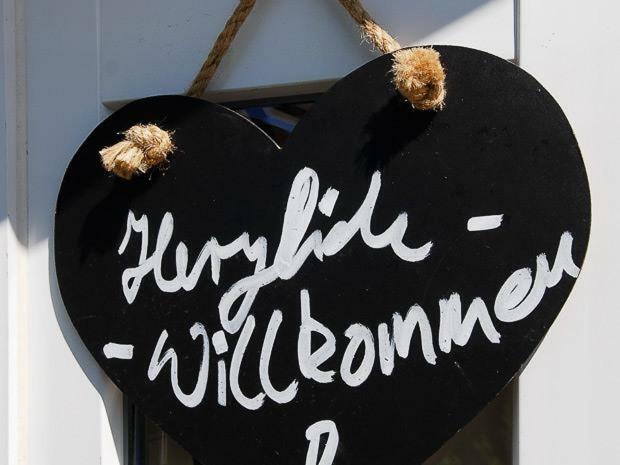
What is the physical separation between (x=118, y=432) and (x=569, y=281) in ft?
4.81

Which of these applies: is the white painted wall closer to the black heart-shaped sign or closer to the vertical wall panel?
the vertical wall panel

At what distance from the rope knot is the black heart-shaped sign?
0.06 meters

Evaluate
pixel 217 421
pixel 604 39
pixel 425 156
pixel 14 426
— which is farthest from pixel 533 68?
pixel 14 426

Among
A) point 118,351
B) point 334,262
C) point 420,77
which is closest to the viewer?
point 420,77

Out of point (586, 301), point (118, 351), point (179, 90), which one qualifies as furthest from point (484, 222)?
point (118, 351)

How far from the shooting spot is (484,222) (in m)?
2.16

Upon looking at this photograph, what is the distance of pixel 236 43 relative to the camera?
2.53 metres

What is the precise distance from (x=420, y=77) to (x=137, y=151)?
0.83m

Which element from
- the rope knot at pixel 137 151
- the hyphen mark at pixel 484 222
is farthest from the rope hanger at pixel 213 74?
the hyphen mark at pixel 484 222

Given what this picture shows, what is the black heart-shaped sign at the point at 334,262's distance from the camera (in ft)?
6.99

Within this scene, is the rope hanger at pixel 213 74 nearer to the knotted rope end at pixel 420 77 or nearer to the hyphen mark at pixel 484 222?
the knotted rope end at pixel 420 77

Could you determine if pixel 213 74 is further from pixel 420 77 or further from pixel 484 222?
pixel 484 222

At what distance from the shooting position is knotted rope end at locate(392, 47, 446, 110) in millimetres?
2096

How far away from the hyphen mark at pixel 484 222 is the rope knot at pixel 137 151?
0.89 m
